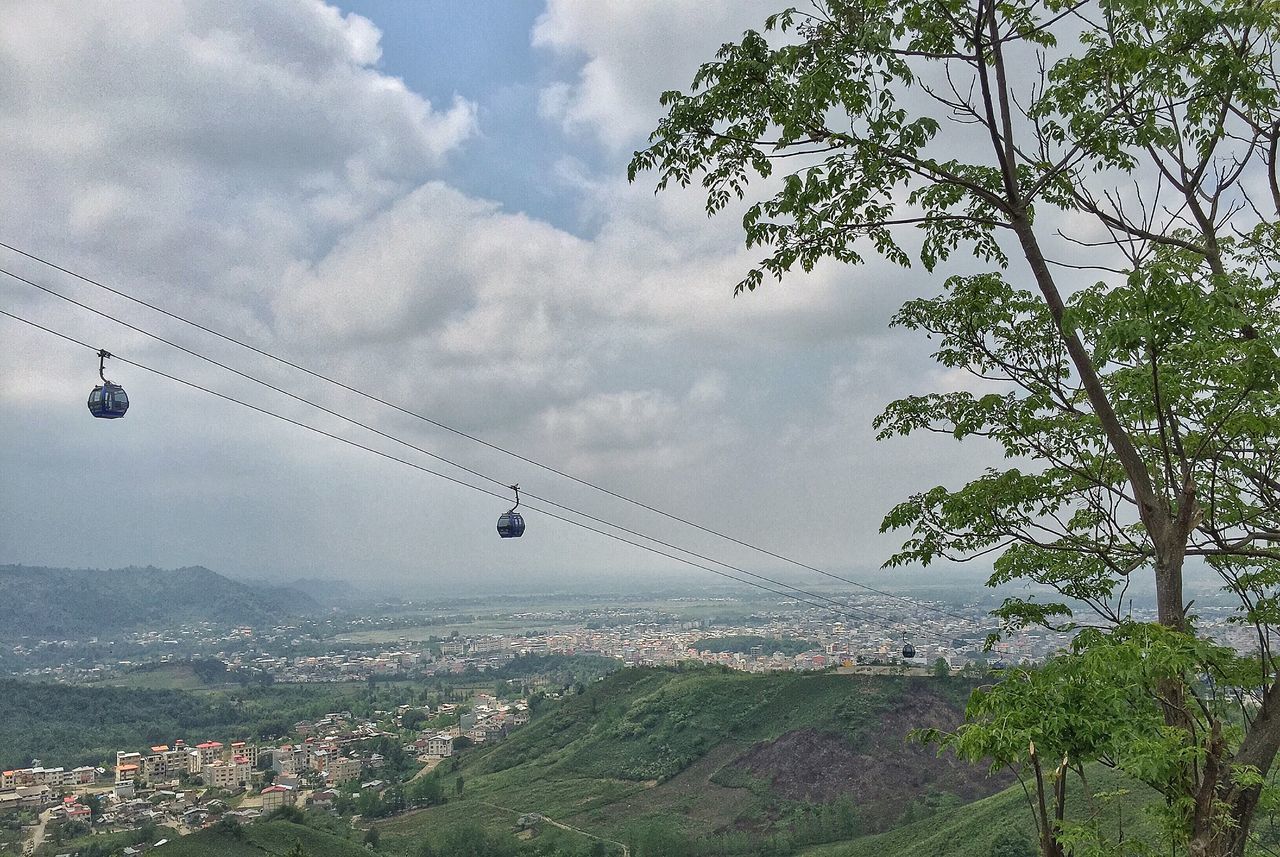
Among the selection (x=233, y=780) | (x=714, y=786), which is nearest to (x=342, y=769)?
(x=233, y=780)

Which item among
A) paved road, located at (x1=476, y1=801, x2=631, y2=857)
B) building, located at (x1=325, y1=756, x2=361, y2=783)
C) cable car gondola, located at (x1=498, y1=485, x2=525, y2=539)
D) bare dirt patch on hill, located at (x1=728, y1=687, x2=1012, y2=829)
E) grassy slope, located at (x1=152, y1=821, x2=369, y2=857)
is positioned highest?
cable car gondola, located at (x1=498, y1=485, x2=525, y2=539)

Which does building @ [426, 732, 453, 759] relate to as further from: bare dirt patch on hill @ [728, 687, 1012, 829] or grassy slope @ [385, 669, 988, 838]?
bare dirt patch on hill @ [728, 687, 1012, 829]

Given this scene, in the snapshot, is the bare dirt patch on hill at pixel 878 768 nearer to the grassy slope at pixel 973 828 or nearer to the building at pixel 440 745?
the grassy slope at pixel 973 828

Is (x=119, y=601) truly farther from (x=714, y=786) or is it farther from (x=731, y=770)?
(x=731, y=770)

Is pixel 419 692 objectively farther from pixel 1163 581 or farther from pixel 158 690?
pixel 1163 581

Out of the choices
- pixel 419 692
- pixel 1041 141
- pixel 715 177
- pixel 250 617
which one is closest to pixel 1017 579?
pixel 1041 141

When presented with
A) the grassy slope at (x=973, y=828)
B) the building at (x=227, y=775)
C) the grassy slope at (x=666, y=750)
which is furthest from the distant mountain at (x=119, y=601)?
the grassy slope at (x=973, y=828)

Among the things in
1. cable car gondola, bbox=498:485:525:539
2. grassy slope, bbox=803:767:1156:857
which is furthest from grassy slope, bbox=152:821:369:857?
cable car gondola, bbox=498:485:525:539

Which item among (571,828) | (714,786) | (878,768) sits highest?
(878,768)
